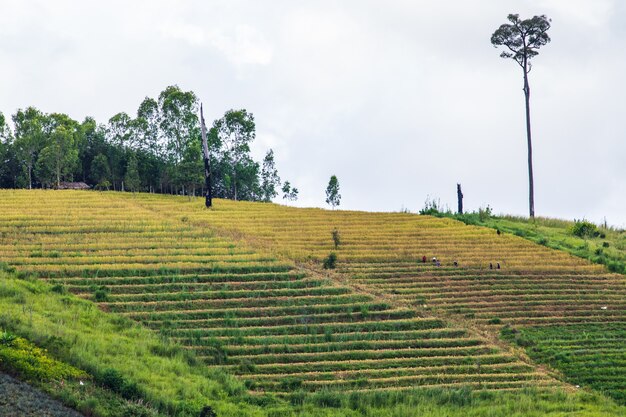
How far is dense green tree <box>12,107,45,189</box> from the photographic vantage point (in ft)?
260

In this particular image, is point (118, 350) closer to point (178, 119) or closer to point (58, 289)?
point (58, 289)

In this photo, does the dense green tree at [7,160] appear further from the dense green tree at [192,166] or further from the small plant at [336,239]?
the small plant at [336,239]

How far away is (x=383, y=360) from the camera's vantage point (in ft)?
110

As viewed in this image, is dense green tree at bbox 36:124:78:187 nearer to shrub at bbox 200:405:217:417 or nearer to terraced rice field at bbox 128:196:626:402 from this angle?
terraced rice field at bbox 128:196:626:402

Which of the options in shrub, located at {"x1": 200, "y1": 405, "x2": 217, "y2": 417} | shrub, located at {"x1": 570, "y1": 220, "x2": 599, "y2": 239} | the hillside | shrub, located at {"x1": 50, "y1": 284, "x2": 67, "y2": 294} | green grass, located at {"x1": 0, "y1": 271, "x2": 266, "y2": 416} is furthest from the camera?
shrub, located at {"x1": 570, "y1": 220, "x2": 599, "y2": 239}

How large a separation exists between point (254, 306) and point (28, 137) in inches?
1824

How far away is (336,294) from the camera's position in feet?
129

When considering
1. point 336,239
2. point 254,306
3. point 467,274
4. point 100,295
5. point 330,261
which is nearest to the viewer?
point 100,295

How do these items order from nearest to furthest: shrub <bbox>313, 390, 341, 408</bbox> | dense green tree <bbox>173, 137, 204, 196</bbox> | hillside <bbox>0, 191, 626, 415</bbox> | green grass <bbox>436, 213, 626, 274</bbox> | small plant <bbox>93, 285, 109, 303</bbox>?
shrub <bbox>313, 390, 341, 408</bbox> < hillside <bbox>0, 191, 626, 415</bbox> < small plant <bbox>93, 285, 109, 303</bbox> < green grass <bbox>436, 213, 626, 274</bbox> < dense green tree <bbox>173, 137, 204, 196</bbox>

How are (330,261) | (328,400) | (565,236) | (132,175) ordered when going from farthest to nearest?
(132,175) → (565,236) → (330,261) → (328,400)

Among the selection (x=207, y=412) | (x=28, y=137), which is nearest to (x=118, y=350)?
(x=207, y=412)

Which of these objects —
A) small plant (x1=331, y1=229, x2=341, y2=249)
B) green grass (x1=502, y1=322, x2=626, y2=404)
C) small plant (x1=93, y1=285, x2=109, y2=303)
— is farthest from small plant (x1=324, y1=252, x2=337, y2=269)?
small plant (x1=93, y1=285, x2=109, y2=303)

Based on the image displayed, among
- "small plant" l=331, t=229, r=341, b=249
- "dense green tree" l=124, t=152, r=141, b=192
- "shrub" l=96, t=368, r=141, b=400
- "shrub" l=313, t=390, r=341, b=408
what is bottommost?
"shrub" l=313, t=390, r=341, b=408

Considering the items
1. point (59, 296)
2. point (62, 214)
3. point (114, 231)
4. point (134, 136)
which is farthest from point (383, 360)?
point (134, 136)
